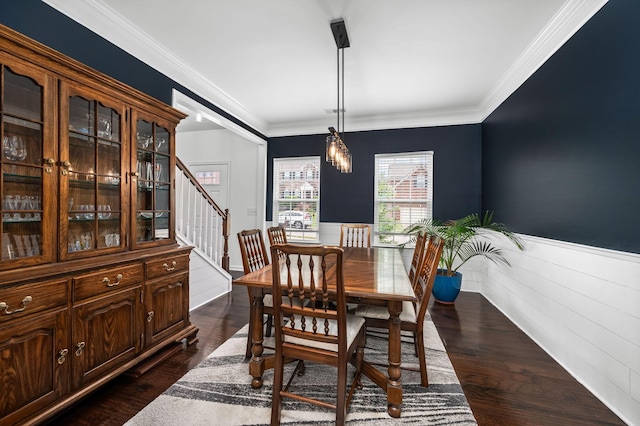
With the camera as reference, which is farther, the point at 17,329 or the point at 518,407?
the point at 518,407

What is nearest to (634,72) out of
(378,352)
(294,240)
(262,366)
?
(378,352)

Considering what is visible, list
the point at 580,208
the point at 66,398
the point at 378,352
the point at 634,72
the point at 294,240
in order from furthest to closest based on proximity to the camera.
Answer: the point at 294,240 → the point at 378,352 → the point at 580,208 → the point at 634,72 → the point at 66,398

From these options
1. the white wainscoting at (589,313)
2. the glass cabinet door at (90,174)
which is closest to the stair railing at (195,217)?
the glass cabinet door at (90,174)

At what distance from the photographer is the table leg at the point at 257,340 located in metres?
1.87

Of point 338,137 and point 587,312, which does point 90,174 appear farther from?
point 587,312

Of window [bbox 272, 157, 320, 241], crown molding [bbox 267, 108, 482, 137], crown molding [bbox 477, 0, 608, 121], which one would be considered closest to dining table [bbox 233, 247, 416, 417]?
crown molding [bbox 477, 0, 608, 121]

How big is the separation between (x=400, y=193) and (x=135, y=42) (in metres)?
3.82

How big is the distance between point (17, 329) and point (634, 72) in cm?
367

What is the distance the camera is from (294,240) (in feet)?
16.5

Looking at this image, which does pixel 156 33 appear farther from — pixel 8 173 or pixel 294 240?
pixel 294 240

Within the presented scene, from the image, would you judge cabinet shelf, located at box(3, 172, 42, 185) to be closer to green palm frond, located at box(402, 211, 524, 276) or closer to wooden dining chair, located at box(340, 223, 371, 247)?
wooden dining chair, located at box(340, 223, 371, 247)

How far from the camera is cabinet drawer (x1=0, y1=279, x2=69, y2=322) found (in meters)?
1.34

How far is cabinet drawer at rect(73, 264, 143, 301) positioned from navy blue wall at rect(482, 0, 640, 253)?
127 inches

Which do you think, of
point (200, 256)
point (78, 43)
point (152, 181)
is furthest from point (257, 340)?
point (78, 43)
